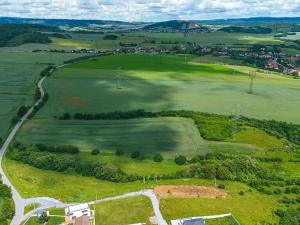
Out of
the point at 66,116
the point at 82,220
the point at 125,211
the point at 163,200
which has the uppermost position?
the point at 66,116

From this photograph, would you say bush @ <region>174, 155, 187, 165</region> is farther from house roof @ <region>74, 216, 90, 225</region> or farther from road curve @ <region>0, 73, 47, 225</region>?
road curve @ <region>0, 73, 47, 225</region>

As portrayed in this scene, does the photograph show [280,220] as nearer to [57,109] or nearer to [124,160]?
[124,160]

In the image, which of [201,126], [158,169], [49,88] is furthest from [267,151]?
[49,88]

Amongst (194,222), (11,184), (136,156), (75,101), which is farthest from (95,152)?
(75,101)

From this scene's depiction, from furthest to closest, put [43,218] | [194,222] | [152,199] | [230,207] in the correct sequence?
[152,199] < [230,207] < [43,218] < [194,222]

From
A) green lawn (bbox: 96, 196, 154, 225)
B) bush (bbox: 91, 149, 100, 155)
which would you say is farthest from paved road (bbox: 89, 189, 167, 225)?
bush (bbox: 91, 149, 100, 155)

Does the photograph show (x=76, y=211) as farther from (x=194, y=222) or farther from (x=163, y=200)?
(x=194, y=222)
